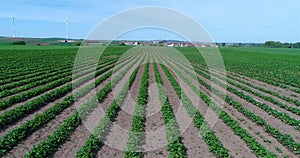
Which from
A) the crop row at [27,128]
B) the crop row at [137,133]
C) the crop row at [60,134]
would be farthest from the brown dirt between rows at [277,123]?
the crop row at [27,128]

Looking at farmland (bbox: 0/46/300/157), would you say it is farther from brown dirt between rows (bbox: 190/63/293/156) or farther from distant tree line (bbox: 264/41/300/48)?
distant tree line (bbox: 264/41/300/48)

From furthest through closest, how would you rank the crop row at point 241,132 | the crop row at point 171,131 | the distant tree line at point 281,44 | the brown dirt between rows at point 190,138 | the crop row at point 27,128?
the distant tree line at point 281,44, the brown dirt between rows at point 190,138, the crop row at point 241,132, the crop row at point 171,131, the crop row at point 27,128

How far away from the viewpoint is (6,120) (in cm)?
818

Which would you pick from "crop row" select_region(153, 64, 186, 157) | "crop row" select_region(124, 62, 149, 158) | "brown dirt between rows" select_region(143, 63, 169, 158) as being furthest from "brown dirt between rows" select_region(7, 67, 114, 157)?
"crop row" select_region(153, 64, 186, 157)

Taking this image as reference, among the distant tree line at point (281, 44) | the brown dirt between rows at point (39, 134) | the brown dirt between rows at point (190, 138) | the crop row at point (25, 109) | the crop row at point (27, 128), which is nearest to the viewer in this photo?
the brown dirt between rows at point (39, 134)

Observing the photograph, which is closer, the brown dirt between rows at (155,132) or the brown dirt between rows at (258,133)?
the brown dirt between rows at (155,132)

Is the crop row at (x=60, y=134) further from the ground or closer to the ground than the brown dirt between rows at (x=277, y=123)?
further from the ground

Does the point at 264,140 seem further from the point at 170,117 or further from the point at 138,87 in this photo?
the point at 138,87

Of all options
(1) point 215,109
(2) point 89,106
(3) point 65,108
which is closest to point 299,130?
(1) point 215,109

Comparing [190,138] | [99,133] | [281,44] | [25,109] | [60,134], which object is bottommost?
[190,138]

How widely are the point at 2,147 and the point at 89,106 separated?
4.35 m

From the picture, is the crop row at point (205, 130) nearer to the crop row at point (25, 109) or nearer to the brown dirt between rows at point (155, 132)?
the brown dirt between rows at point (155, 132)

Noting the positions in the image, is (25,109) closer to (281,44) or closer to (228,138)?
(228,138)

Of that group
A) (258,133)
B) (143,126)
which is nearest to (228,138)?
(258,133)
